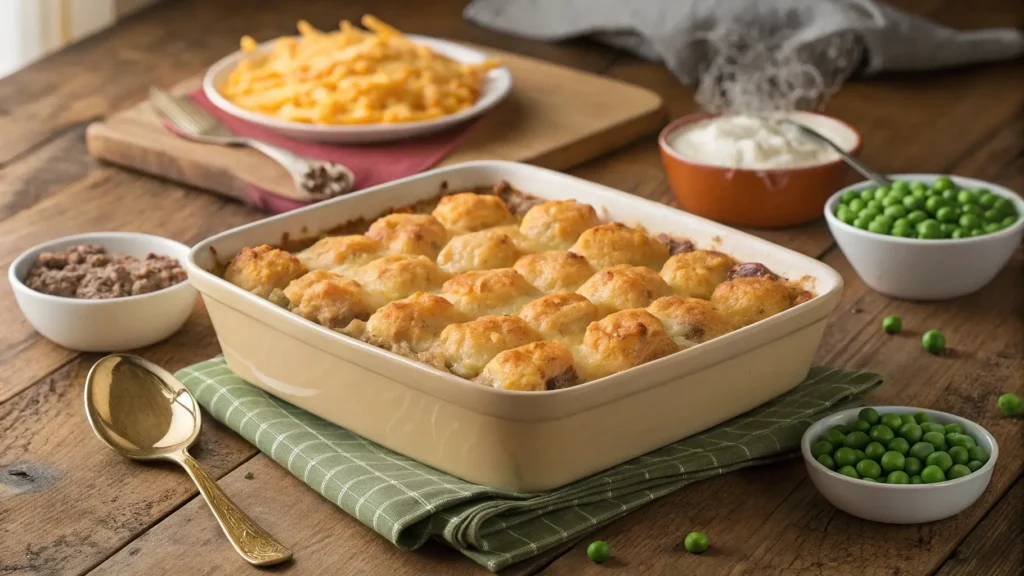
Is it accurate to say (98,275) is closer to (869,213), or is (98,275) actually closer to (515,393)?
(515,393)

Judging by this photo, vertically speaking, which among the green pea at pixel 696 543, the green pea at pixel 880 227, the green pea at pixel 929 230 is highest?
the green pea at pixel 929 230

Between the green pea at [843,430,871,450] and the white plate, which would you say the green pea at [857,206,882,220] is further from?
the white plate

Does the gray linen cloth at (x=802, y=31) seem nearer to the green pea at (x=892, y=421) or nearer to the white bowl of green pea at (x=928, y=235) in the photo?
the white bowl of green pea at (x=928, y=235)

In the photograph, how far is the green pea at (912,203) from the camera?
8.60ft

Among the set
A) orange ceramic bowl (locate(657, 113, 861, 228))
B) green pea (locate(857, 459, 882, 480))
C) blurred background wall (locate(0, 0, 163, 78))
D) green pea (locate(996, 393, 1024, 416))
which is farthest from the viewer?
blurred background wall (locate(0, 0, 163, 78))

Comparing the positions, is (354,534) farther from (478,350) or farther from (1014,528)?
(1014,528)

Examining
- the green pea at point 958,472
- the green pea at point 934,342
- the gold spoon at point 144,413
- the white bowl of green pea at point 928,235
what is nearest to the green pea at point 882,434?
the green pea at point 958,472

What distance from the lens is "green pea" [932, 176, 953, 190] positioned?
267 cm

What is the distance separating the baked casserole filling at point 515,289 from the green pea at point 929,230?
20.6 inches

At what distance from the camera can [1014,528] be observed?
6.21ft

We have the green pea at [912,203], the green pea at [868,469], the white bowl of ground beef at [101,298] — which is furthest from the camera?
the green pea at [912,203]

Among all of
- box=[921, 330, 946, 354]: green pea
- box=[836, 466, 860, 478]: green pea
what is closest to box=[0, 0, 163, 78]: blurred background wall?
box=[921, 330, 946, 354]: green pea

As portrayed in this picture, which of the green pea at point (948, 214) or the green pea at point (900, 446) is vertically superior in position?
the green pea at point (948, 214)

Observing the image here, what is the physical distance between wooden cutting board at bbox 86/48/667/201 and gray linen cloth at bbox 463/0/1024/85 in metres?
0.30
